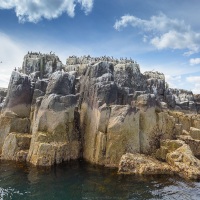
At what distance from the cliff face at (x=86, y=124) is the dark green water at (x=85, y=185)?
211cm

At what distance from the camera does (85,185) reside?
28.0m

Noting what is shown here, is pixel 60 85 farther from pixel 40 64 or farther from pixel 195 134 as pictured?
pixel 40 64

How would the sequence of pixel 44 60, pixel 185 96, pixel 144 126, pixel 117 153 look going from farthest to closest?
pixel 185 96 → pixel 44 60 → pixel 144 126 → pixel 117 153

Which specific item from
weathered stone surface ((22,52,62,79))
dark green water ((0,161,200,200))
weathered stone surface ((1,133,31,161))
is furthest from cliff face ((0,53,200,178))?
weathered stone surface ((22,52,62,79))

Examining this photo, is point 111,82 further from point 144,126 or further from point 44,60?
point 44,60

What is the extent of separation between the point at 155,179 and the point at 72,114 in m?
14.3

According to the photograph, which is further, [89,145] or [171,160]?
[89,145]

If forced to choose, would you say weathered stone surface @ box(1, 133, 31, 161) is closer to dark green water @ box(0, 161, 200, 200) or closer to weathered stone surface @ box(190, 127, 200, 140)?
dark green water @ box(0, 161, 200, 200)

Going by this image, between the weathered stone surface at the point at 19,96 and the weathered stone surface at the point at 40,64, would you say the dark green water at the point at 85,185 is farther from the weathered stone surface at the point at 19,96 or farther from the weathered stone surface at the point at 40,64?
the weathered stone surface at the point at 40,64

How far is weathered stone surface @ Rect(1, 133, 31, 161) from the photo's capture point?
119 feet

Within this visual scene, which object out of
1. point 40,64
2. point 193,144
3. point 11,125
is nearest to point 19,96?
point 11,125

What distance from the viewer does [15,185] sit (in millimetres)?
27516

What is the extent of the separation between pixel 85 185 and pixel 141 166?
6889 mm

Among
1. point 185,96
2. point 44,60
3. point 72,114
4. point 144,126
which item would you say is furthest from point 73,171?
point 185,96
